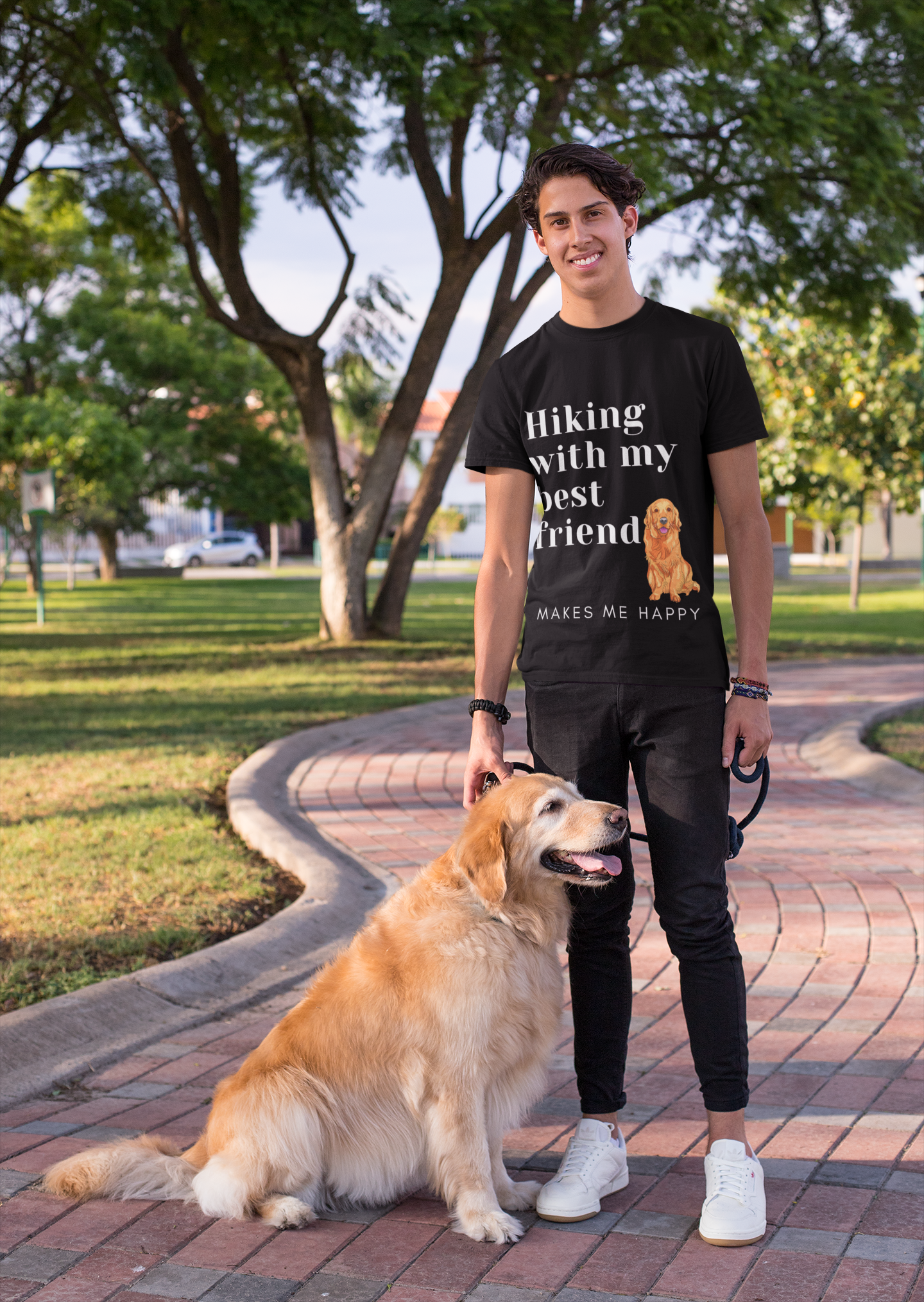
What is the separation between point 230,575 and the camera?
46.7 metres

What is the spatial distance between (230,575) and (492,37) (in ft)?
117

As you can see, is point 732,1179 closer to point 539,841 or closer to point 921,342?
point 539,841

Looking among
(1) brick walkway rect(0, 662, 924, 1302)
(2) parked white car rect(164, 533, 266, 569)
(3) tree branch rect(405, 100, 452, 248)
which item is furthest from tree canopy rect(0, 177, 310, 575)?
(1) brick walkway rect(0, 662, 924, 1302)

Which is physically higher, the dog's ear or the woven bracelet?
the woven bracelet

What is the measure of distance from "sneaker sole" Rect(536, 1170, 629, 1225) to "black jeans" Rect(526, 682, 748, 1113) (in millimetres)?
323

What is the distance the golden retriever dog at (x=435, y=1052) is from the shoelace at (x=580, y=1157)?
0.18 meters

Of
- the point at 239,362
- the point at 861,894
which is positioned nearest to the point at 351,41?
the point at 861,894

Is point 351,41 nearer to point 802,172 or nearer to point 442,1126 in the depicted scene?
point 802,172

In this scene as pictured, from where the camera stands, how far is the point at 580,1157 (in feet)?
9.54

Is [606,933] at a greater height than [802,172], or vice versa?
[802,172]

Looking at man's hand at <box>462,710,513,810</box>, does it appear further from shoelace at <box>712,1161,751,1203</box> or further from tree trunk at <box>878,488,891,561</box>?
tree trunk at <box>878,488,891,561</box>

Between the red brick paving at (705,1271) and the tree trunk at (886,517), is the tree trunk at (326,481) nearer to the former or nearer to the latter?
the red brick paving at (705,1271)

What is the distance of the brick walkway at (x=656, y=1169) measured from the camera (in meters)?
2.56

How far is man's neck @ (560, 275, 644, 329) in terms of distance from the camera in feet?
9.28
